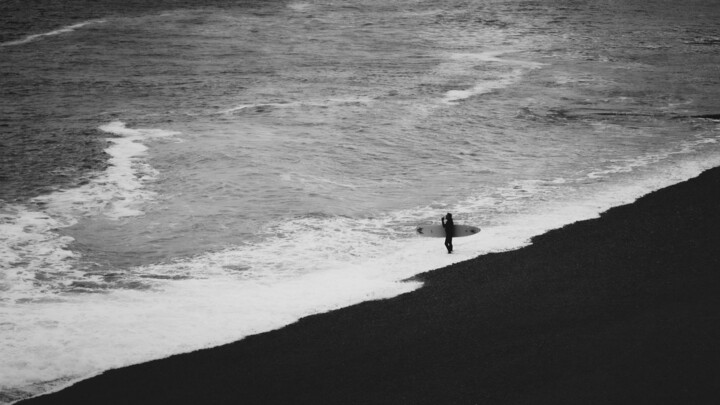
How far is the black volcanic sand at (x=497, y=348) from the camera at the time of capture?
436 inches

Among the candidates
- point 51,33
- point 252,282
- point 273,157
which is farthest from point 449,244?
point 51,33

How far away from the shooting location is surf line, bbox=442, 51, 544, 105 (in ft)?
147

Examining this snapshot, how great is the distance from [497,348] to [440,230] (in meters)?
8.15

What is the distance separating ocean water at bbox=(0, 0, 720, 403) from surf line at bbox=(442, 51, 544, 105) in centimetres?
33

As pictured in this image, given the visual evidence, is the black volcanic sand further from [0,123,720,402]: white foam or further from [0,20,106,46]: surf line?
[0,20,106,46]: surf line

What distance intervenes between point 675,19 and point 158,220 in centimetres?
7226

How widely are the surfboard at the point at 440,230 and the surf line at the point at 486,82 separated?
77.0ft

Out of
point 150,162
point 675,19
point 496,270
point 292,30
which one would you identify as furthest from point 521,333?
point 675,19

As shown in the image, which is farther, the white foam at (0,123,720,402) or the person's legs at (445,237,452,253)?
the person's legs at (445,237,452,253)

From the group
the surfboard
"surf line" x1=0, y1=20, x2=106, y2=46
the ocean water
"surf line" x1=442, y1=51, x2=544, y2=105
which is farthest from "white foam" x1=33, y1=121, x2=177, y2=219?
"surf line" x1=0, y1=20, x2=106, y2=46

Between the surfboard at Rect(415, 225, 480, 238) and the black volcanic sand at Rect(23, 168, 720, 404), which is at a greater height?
the black volcanic sand at Rect(23, 168, 720, 404)

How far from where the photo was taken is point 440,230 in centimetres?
2030

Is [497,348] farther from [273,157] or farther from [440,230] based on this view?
[273,157]

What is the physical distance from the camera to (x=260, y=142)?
109 ft
